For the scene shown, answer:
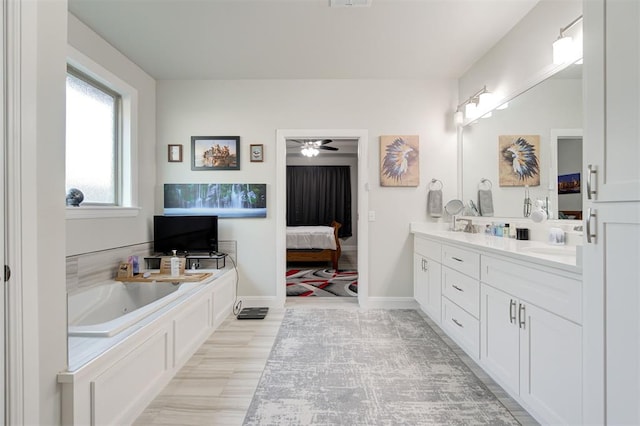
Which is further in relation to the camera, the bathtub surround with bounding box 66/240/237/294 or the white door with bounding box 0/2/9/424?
the bathtub surround with bounding box 66/240/237/294

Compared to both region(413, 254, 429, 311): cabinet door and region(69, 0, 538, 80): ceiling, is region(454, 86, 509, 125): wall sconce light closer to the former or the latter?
region(69, 0, 538, 80): ceiling

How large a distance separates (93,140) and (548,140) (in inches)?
141

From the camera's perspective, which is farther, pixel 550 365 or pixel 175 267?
pixel 175 267

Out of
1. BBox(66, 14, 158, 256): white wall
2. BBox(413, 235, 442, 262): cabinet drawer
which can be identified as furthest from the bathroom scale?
BBox(413, 235, 442, 262): cabinet drawer

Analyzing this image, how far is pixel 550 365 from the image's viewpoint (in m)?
1.43

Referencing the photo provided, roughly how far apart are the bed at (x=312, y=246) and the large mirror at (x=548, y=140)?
296 centimetres

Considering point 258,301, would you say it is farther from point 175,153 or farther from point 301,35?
point 301,35

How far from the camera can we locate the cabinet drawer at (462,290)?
82.4 inches

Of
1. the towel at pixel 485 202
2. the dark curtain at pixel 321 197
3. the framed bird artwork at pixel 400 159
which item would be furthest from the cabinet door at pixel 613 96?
the dark curtain at pixel 321 197

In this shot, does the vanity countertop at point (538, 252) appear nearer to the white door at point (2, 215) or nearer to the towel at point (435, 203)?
the towel at point (435, 203)

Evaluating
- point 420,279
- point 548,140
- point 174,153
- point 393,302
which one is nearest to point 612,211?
point 548,140

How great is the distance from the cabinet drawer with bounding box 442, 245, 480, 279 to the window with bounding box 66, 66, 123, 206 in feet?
9.79

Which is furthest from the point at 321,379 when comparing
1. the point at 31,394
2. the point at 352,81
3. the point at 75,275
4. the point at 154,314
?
the point at 352,81

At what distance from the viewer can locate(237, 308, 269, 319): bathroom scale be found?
3.20m
